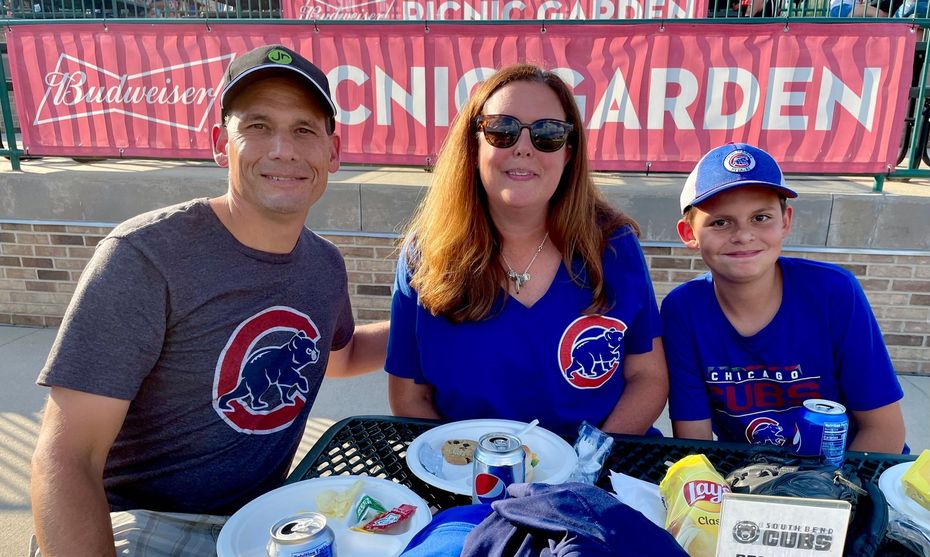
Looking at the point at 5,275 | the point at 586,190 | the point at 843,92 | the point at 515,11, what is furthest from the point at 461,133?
the point at 515,11

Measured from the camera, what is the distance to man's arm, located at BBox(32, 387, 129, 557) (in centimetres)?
143

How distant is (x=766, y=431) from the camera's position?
1977mm

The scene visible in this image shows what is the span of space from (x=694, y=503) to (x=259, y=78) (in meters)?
1.60

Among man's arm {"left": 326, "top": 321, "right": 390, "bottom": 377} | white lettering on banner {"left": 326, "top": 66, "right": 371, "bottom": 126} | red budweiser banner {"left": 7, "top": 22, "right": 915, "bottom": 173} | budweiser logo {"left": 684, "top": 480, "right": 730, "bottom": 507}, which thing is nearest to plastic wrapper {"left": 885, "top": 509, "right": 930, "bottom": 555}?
budweiser logo {"left": 684, "top": 480, "right": 730, "bottom": 507}

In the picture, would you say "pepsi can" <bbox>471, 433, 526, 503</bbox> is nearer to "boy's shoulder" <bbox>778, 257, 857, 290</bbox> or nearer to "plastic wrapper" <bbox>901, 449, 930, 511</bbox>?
"plastic wrapper" <bbox>901, 449, 930, 511</bbox>

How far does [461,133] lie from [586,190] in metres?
0.50

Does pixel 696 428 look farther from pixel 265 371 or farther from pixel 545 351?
Answer: pixel 265 371

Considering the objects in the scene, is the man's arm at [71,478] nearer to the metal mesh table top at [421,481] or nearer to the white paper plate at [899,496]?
the metal mesh table top at [421,481]

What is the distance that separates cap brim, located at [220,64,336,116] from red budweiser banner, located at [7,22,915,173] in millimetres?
2539

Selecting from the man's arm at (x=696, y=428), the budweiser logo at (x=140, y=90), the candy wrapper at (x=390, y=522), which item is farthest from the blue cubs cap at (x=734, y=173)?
the budweiser logo at (x=140, y=90)

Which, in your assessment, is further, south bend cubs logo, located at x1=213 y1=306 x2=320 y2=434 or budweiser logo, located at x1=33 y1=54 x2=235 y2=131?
budweiser logo, located at x1=33 y1=54 x2=235 y2=131

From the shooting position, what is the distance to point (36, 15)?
5.14 metres

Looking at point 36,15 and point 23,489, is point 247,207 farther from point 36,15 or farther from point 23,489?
point 36,15

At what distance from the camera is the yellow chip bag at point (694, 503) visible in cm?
109
